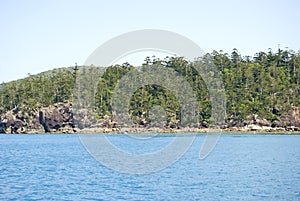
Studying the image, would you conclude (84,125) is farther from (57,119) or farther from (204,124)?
(204,124)

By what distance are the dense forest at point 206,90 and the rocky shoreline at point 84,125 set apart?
156 cm

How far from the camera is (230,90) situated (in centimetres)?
12025

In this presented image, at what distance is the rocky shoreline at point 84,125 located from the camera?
109750mm

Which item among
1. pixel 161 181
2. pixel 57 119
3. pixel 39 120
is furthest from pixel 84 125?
pixel 161 181

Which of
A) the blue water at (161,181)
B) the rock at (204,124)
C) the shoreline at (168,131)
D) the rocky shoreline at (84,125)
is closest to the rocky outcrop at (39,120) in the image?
the rocky shoreline at (84,125)

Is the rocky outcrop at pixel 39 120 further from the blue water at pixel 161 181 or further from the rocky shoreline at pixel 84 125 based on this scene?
the blue water at pixel 161 181

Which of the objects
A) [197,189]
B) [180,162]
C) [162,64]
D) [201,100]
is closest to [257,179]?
[197,189]

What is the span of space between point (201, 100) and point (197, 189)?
91501mm

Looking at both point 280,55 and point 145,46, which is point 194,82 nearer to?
point 280,55

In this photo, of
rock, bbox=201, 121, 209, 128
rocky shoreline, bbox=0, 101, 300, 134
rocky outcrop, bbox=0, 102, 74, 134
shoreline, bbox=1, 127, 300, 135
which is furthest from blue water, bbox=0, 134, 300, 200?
rocky outcrop, bbox=0, 102, 74, 134

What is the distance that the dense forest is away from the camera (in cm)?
11500

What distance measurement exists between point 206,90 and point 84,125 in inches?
1232

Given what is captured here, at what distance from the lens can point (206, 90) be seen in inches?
4688

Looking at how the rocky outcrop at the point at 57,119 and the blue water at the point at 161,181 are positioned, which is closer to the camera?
the blue water at the point at 161,181
